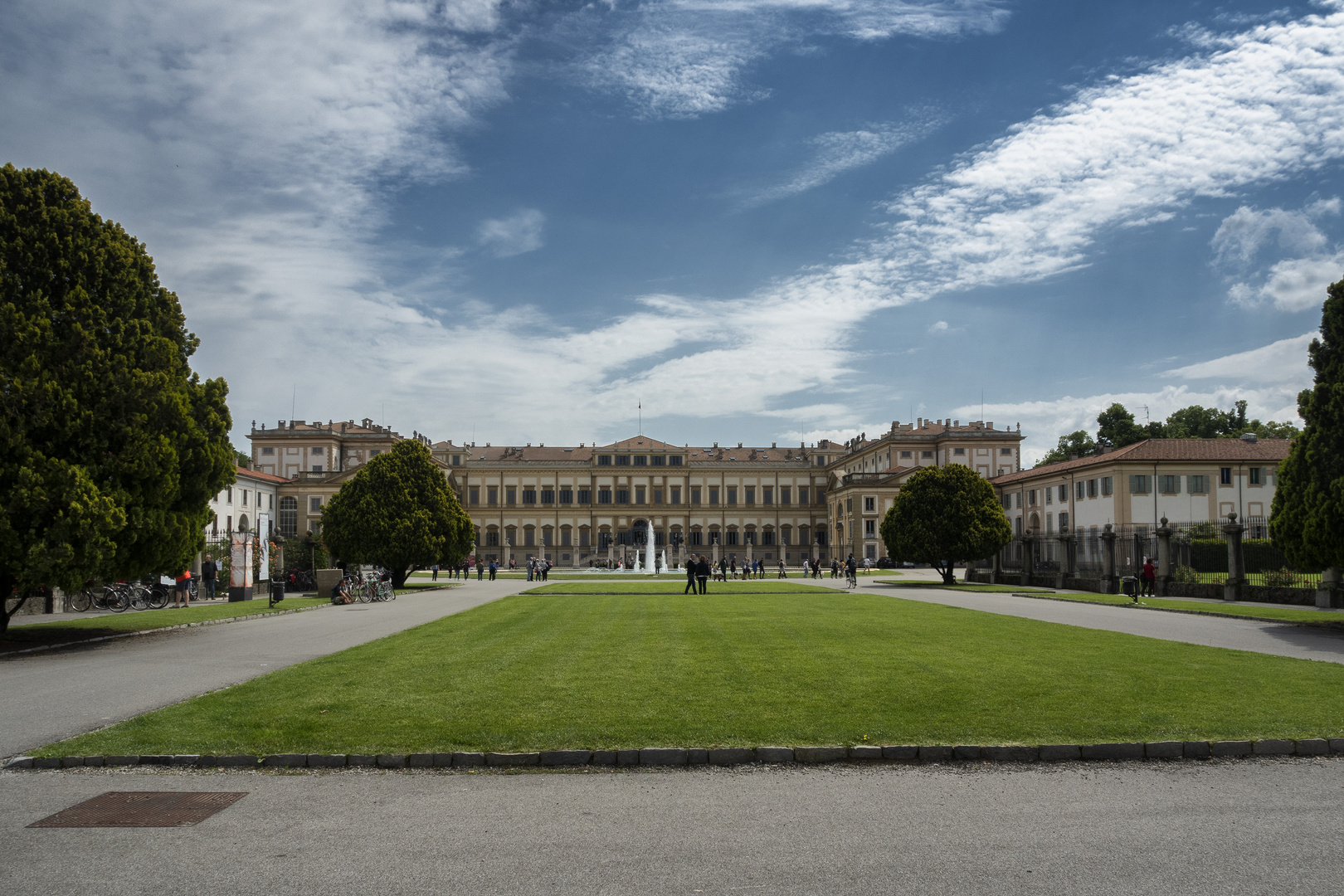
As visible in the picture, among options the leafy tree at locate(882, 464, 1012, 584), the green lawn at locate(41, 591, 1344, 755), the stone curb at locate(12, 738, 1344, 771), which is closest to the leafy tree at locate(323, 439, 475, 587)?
the leafy tree at locate(882, 464, 1012, 584)

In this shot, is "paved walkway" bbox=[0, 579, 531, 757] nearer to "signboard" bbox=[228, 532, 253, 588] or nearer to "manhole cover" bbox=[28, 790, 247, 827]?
"manhole cover" bbox=[28, 790, 247, 827]

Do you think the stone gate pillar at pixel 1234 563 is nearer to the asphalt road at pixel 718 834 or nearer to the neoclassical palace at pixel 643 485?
the asphalt road at pixel 718 834

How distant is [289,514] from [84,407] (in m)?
77.5

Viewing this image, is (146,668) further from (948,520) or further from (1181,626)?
(948,520)

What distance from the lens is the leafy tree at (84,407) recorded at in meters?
16.4

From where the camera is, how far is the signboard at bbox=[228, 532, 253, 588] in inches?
1265

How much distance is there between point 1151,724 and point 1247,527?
1178 inches

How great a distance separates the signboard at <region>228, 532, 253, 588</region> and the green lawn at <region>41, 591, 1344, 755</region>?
701 inches

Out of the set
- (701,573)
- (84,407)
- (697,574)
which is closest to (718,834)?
(84,407)

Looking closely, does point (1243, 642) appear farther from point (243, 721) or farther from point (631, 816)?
point (243, 721)

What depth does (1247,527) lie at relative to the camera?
111 feet

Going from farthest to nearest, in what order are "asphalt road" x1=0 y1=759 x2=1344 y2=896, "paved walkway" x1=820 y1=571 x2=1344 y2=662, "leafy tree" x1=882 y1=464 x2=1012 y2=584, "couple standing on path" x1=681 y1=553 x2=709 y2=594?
"leafy tree" x1=882 y1=464 x2=1012 y2=584, "couple standing on path" x1=681 y1=553 x2=709 y2=594, "paved walkway" x1=820 y1=571 x2=1344 y2=662, "asphalt road" x1=0 y1=759 x2=1344 y2=896

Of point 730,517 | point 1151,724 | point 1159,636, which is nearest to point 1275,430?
point 730,517

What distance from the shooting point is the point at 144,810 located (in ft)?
22.5
